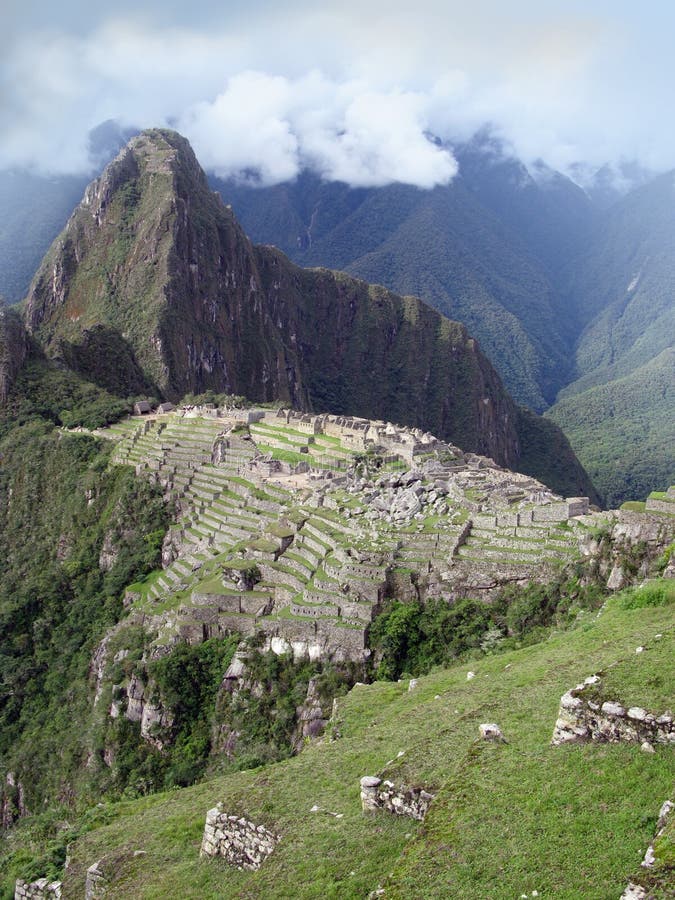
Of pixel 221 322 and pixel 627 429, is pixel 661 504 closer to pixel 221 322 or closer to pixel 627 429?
pixel 627 429

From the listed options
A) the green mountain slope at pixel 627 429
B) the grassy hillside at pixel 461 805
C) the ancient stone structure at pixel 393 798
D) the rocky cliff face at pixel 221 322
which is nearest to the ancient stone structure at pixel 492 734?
the grassy hillside at pixel 461 805

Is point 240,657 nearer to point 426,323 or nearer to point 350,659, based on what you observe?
point 350,659

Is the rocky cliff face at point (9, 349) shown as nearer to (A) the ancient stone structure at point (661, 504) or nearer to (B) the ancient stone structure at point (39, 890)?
(A) the ancient stone structure at point (661, 504)

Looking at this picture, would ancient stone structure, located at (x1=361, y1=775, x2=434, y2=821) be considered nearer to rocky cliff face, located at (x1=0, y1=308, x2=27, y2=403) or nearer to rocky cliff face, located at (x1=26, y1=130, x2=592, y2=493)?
rocky cliff face, located at (x1=0, y1=308, x2=27, y2=403)

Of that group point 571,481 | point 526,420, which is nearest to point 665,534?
point 571,481

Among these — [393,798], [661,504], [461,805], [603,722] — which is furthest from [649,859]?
[661,504]

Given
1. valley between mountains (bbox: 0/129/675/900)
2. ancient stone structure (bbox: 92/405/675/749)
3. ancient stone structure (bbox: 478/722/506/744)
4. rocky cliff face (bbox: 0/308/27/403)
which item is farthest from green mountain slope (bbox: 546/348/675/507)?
ancient stone structure (bbox: 478/722/506/744)
